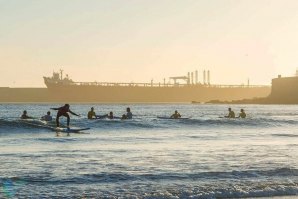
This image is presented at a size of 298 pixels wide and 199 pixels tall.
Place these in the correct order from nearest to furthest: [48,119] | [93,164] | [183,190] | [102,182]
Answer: [183,190] → [102,182] → [93,164] → [48,119]

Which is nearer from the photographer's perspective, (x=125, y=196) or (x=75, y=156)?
(x=125, y=196)

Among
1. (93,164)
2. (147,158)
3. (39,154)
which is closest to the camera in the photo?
(93,164)

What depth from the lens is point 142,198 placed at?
1322cm

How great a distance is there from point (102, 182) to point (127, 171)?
6.45 ft

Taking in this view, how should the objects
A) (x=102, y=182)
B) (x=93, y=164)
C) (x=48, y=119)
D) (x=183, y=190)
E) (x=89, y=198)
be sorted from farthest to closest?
(x=48, y=119) < (x=93, y=164) < (x=102, y=182) < (x=183, y=190) < (x=89, y=198)

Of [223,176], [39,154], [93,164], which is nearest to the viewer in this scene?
[223,176]

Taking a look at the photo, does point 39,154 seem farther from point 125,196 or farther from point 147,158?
point 125,196

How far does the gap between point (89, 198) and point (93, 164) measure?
5.61 m

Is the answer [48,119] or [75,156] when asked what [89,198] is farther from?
[48,119]

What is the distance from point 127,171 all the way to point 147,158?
3.45 meters

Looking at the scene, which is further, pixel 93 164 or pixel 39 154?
pixel 39 154

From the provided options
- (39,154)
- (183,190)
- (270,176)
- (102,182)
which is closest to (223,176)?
(270,176)

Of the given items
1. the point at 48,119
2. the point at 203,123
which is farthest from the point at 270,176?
the point at 203,123

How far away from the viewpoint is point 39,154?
71.8 feet
